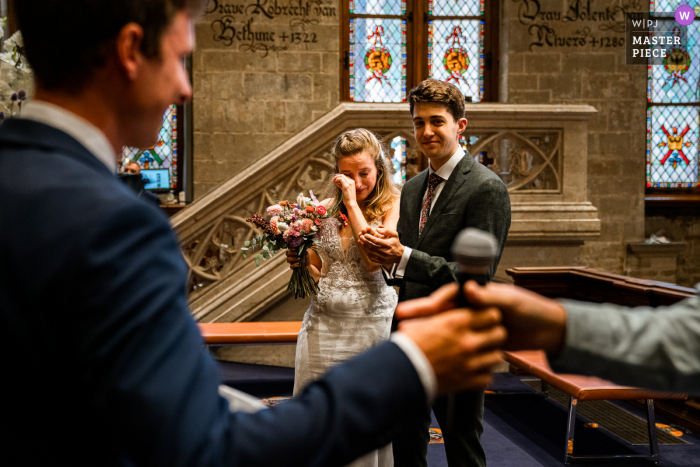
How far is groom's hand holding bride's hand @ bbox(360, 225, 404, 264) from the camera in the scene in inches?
101

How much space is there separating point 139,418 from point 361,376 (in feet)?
0.92

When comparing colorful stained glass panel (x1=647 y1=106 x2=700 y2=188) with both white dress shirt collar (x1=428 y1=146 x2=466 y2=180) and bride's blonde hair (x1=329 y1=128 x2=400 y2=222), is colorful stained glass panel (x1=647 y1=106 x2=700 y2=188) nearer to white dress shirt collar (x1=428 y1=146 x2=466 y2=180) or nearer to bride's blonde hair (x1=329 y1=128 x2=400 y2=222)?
bride's blonde hair (x1=329 y1=128 x2=400 y2=222)

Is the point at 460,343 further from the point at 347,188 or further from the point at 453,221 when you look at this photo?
the point at 347,188

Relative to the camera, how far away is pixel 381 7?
8828mm

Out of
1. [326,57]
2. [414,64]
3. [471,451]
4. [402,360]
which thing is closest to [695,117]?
[414,64]

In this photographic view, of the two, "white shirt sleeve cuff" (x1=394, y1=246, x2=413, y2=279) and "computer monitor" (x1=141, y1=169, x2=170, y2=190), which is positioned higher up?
"computer monitor" (x1=141, y1=169, x2=170, y2=190)

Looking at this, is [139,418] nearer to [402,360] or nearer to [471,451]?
[402,360]

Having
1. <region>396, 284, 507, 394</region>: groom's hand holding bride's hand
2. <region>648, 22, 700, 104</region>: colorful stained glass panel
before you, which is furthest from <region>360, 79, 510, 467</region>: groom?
<region>648, 22, 700, 104</region>: colorful stained glass panel

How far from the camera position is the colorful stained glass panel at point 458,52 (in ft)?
29.1

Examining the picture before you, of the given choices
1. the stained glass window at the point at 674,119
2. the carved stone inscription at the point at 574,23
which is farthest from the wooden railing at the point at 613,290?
the stained glass window at the point at 674,119

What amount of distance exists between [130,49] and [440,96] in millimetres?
2199

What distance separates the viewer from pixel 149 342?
67 cm

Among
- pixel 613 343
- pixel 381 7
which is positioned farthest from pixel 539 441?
pixel 381 7

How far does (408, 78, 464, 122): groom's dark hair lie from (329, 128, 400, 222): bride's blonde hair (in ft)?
1.40
